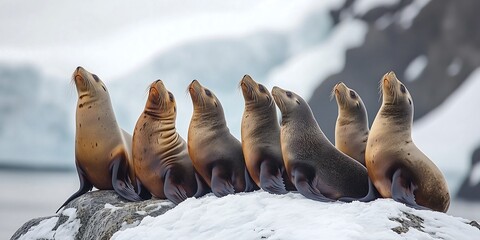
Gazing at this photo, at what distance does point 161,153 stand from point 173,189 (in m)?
0.32

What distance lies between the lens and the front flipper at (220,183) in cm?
564

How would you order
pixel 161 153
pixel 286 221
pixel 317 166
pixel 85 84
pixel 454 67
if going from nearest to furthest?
pixel 286 221
pixel 317 166
pixel 161 153
pixel 85 84
pixel 454 67

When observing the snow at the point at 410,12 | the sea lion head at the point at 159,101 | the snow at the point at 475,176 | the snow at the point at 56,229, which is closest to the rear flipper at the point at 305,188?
the sea lion head at the point at 159,101

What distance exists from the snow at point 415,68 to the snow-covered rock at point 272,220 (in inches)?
1007

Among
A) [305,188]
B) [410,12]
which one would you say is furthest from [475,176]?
[305,188]

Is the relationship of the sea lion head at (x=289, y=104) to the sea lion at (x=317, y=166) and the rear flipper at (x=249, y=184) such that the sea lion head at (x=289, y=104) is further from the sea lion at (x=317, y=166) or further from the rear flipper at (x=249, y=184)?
the rear flipper at (x=249, y=184)

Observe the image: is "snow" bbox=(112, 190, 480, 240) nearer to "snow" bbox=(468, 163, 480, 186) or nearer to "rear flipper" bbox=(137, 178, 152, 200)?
"rear flipper" bbox=(137, 178, 152, 200)

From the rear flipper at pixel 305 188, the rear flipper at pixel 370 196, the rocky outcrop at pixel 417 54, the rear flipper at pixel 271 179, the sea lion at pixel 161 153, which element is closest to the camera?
the rear flipper at pixel 305 188

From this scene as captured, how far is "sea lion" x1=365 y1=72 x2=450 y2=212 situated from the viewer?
531 cm

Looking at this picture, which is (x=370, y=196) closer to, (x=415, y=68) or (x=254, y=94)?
(x=254, y=94)

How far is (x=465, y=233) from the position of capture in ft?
15.6

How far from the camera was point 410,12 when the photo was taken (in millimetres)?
32812

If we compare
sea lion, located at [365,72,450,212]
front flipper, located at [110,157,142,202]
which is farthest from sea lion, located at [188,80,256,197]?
sea lion, located at [365,72,450,212]

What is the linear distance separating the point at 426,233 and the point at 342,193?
879 mm
